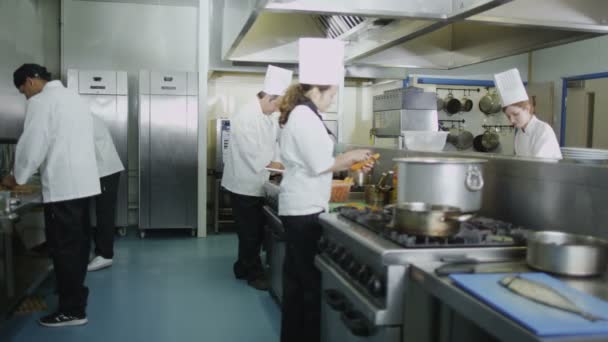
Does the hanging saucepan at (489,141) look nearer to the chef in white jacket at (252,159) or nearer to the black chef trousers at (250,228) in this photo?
the chef in white jacket at (252,159)

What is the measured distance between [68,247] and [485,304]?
2928mm

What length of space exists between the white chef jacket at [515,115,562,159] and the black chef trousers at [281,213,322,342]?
1.39 metres

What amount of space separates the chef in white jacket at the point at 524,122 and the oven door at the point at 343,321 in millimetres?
1690

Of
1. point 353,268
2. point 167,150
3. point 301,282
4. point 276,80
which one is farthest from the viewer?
point 167,150

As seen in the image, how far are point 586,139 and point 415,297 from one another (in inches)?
239

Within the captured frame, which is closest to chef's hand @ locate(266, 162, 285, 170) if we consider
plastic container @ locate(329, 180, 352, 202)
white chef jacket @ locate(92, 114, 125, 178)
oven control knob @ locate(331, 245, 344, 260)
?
plastic container @ locate(329, 180, 352, 202)

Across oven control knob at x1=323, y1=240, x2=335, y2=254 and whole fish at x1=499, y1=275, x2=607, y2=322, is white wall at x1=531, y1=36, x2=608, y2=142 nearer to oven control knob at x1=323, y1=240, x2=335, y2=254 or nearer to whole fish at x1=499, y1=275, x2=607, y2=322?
oven control knob at x1=323, y1=240, x2=335, y2=254

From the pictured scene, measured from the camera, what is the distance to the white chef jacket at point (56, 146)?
338 centimetres

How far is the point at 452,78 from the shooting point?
7172mm

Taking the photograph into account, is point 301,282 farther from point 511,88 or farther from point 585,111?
point 585,111

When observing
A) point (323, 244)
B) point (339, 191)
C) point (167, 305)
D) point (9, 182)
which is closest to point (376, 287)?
point (323, 244)

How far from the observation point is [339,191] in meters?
3.19

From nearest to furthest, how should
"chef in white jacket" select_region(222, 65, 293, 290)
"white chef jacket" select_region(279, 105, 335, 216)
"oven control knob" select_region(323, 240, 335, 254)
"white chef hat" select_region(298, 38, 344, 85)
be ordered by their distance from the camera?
1. "oven control knob" select_region(323, 240, 335, 254)
2. "white chef jacket" select_region(279, 105, 335, 216)
3. "white chef hat" select_region(298, 38, 344, 85)
4. "chef in white jacket" select_region(222, 65, 293, 290)

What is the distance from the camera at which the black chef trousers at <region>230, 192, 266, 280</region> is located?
14.2 feet
